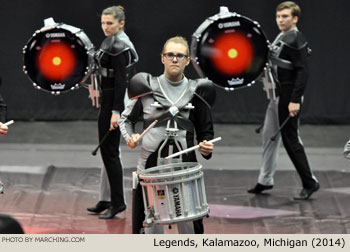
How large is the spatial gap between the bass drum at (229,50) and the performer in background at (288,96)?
0.37 m

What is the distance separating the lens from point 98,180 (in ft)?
27.9

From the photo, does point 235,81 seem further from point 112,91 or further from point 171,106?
point 171,106

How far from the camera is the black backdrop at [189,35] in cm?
1065

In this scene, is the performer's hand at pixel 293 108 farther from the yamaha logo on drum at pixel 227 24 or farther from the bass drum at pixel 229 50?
the yamaha logo on drum at pixel 227 24

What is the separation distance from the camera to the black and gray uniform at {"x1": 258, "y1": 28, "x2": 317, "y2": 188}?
7.65 meters

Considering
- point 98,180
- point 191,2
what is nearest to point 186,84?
point 98,180

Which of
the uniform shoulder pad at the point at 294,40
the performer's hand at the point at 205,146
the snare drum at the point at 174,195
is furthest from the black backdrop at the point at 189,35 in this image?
the snare drum at the point at 174,195

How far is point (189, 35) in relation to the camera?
10680 mm

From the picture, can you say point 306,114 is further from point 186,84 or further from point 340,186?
point 186,84

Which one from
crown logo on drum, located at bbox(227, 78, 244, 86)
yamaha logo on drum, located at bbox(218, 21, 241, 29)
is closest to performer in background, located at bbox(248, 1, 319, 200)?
crown logo on drum, located at bbox(227, 78, 244, 86)

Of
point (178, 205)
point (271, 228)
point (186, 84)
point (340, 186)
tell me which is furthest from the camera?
point (340, 186)

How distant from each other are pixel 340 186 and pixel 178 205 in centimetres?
359

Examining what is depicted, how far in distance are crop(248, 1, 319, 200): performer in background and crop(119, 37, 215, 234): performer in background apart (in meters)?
2.30

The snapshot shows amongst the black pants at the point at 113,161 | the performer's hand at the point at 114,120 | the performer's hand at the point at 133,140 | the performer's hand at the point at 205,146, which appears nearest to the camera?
the performer's hand at the point at 205,146
